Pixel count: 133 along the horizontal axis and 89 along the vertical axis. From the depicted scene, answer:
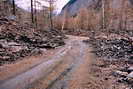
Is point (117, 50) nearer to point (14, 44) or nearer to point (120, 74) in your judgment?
point (120, 74)

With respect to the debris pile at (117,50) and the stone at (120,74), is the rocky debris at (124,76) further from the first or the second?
the debris pile at (117,50)

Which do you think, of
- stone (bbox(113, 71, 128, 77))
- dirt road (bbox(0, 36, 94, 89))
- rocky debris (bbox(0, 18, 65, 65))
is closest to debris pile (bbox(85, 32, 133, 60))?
stone (bbox(113, 71, 128, 77))

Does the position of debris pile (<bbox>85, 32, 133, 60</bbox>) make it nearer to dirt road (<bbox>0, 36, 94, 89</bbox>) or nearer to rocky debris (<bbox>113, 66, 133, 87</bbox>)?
rocky debris (<bbox>113, 66, 133, 87</bbox>)

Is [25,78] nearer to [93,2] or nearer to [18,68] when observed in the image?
[18,68]

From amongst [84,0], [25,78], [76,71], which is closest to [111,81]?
[76,71]

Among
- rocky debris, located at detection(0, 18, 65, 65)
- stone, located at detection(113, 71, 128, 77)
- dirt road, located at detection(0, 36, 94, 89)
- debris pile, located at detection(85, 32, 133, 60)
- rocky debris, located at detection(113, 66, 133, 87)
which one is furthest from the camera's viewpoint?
debris pile, located at detection(85, 32, 133, 60)

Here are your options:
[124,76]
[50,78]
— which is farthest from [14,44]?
[124,76]

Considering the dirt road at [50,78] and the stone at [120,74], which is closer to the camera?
the dirt road at [50,78]

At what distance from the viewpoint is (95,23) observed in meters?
74.0

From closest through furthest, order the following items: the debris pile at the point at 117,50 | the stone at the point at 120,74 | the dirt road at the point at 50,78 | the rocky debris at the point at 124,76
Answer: the dirt road at the point at 50,78, the rocky debris at the point at 124,76, the stone at the point at 120,74, the debris pile at the point at 117,50

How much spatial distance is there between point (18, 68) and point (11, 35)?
25.8 ft

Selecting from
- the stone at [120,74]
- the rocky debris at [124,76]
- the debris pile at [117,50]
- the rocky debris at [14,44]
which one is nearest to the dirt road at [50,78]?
the stone at [120,74]

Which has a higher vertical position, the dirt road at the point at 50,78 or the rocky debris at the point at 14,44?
the rocky debris at the point at 14,44

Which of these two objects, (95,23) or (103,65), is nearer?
(103,65)
